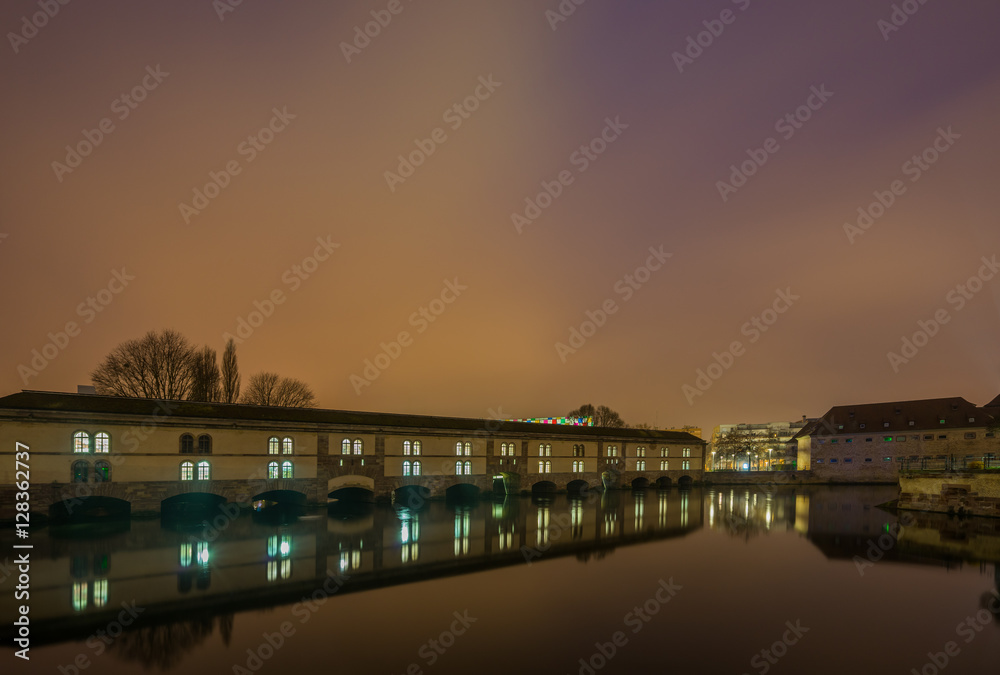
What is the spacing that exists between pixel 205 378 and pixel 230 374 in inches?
104

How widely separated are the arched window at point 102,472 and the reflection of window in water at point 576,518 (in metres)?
25.7

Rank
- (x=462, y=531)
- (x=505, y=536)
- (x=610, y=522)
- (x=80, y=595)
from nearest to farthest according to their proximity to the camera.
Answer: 1. (x=80, y=595)
2. (x=505, y=536)
3. (x=462, y=531)
4. (x=610, y=522)

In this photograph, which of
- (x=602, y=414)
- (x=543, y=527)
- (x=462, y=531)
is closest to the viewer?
(x=462, y=531)

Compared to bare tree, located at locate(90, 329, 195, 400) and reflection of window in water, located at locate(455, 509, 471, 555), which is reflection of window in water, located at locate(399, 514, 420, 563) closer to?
reflection of window in water, located at locate(455, 509, 471, 555)

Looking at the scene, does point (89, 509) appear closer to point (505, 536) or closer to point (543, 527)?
point (505, 536)

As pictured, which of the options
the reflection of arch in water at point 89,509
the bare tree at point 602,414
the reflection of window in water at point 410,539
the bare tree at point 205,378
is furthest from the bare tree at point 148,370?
the bare tree at point 602,414

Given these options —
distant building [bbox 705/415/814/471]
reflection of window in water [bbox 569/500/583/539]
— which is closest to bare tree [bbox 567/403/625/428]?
distant building [bbox 705/415/814/471]

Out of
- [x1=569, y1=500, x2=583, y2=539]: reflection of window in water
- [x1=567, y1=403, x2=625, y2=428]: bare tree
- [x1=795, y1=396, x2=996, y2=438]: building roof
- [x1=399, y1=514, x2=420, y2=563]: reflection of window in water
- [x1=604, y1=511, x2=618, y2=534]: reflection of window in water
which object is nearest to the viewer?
[x1=399, y1=514, x2=420, y2=563]: reflection of window in water

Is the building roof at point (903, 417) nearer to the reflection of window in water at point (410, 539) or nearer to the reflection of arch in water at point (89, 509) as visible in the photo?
the reflection of window in water at point (410, 539)

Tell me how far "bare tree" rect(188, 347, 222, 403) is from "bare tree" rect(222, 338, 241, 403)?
57cm

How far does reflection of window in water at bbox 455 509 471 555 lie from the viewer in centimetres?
2431

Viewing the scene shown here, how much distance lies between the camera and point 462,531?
95.9ft

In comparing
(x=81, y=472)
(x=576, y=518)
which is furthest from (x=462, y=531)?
(x=81, y=472)

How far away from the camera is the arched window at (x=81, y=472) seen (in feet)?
101
